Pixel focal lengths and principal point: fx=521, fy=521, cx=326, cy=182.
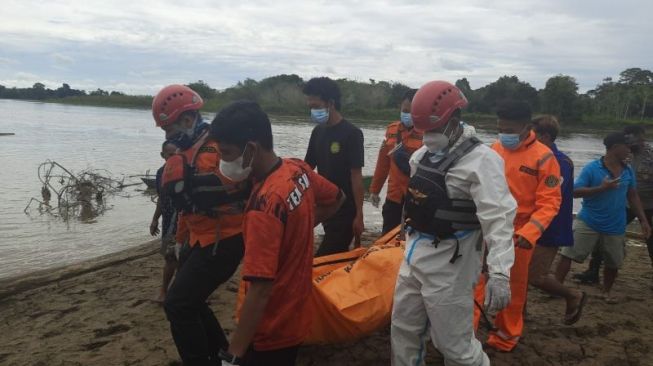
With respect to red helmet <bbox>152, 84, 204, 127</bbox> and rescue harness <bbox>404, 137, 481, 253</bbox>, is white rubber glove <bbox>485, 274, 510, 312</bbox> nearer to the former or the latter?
rescue harness <bbox>404, 137, 481, 253</bbox>

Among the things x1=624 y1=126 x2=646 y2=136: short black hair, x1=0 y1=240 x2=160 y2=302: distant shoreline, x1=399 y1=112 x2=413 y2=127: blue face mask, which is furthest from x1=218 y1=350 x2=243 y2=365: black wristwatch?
x1=624 y1=126 x2=646 y2=136: short black hair

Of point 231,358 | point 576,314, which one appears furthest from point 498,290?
point 576,314

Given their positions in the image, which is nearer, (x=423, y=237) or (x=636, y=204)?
(x=423, y=237)

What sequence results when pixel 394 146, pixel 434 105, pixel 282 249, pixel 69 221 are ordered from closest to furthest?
pixel 282 249
pixel 434 105
pixel 394 146
pixel 69 221

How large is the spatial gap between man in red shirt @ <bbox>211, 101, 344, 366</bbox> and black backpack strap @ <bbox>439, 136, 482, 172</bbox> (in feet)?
2.72

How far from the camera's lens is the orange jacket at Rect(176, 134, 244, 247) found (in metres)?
3.15

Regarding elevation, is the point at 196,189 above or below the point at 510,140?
below

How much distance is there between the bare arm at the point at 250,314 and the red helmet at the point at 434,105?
4.46ft

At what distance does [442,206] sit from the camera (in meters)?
2.86

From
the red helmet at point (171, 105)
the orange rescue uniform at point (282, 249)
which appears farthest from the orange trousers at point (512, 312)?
the red helmet at point (171, 105)

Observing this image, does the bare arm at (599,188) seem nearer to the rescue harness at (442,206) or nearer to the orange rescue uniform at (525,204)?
the orange rescue uniform at (525,204)

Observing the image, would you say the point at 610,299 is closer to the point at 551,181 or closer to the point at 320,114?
the point at 551,181

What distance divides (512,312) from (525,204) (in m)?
0.86

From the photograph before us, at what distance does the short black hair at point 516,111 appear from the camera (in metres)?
3.96
